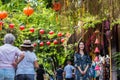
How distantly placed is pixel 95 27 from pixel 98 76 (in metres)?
3.09

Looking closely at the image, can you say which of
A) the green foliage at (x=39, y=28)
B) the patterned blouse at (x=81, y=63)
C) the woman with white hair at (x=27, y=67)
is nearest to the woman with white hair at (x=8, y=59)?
the woman with white hair at (x=27, y=67)

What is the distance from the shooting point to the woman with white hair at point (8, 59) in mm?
8016

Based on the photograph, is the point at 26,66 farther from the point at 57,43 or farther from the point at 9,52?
the point at 57,43

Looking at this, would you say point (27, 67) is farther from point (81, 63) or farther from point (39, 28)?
point (39, 28)

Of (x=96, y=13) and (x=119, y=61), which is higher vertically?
(x=96, y=13)

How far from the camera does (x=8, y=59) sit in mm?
8117

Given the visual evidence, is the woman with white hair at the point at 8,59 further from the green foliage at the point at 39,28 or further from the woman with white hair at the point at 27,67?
the green foliage at the point at 39,28

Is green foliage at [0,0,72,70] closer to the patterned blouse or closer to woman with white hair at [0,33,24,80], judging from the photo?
the patterned blouse

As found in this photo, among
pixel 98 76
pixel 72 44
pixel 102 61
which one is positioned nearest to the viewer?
pixel 102 61

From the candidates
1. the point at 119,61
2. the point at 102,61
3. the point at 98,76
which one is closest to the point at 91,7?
the point at 119,61

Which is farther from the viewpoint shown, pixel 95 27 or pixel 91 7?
pixel 95 27

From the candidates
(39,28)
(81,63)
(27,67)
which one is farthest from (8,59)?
(39,28)

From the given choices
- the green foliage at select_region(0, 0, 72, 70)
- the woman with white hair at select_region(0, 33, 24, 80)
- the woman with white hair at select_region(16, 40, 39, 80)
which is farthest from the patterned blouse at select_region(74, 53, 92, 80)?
the green foliage at select_region(0, 0, 72, 70)

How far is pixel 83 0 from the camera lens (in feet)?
25.5
